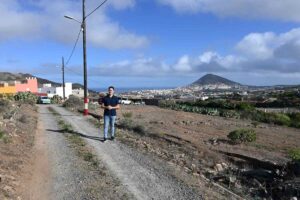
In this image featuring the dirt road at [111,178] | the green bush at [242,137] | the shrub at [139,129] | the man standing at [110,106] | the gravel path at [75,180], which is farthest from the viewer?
the green bush at [242,137]

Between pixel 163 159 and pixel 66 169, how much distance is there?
2740 millimetres

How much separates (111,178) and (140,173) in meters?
0.84

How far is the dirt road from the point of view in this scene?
9.10 m

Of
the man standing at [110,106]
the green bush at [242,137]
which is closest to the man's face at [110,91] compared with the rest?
the man standing at [110,106]

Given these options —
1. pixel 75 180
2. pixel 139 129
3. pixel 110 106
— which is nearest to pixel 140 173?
pixel 75 180

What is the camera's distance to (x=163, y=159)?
42.8ft

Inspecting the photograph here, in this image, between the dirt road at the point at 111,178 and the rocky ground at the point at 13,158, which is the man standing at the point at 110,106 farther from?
the rocky ground at the point at 13,158

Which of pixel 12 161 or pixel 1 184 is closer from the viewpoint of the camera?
pixel 1 184

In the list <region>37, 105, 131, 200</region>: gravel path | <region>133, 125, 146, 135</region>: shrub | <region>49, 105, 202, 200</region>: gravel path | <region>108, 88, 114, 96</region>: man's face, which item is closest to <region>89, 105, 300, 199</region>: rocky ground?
<region>133, 125, 146, 135</region>: shrub

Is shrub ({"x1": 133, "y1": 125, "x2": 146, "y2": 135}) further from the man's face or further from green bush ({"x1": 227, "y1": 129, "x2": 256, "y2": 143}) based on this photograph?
the man's face

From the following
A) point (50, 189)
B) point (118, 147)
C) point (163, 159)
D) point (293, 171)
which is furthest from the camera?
point (118, 147)

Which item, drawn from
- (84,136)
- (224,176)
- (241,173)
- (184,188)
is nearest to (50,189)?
(184,188)

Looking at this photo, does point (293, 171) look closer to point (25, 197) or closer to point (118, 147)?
point (118, 147)

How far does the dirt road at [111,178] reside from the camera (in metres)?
9.10
